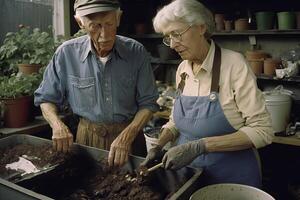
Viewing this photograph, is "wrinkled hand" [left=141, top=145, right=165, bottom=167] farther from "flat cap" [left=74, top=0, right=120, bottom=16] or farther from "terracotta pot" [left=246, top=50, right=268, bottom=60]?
"terracotta pot" [left=246, top=50, right=268, bottom=60]

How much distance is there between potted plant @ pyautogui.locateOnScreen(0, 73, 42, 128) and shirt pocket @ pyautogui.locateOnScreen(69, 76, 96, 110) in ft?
2.71

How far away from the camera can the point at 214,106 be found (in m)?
1.53

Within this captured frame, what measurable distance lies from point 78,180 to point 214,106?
2.50 feet

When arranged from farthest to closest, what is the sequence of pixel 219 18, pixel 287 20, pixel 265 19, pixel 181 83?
1. pixel 219 18
2. pixel 265 19
3. pixel 287 20
4. pixel 181 83

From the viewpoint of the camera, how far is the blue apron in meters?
1.54

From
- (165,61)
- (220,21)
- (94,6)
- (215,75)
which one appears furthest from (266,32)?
(94,6)

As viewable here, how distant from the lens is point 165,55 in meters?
3.92

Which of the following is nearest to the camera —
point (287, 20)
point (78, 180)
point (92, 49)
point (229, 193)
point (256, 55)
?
point (229, 193)

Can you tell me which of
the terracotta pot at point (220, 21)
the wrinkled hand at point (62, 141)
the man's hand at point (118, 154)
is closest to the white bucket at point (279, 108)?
the terracotta pot at point (220, 21)

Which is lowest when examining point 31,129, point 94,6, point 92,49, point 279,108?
point 31,129

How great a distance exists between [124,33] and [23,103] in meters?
2.03

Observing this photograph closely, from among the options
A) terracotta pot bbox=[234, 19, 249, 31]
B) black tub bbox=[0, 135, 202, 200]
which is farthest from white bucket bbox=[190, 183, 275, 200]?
terracotta pot bbox=[234, 19, 249, 31]

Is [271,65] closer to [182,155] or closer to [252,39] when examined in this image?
[252,39]

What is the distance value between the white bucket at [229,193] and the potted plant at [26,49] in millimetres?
2264
